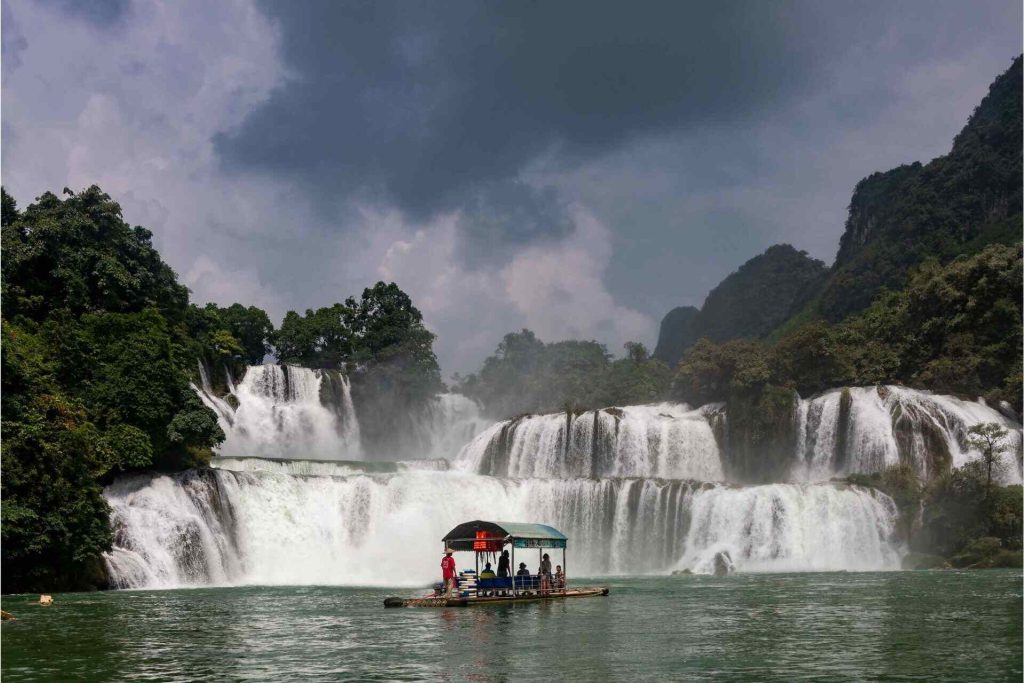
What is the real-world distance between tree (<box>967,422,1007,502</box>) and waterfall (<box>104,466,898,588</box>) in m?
4.02

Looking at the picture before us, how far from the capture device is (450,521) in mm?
40875

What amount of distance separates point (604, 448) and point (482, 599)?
2680 centimetres

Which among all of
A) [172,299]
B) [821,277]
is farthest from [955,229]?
[172,299]

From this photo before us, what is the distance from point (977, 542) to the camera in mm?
38750

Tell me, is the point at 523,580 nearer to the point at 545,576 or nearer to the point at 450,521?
the point at 545,576

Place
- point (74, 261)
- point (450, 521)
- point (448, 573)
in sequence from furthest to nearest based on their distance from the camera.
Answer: point (74, 261) < point (450, 521) < point (448, 573)

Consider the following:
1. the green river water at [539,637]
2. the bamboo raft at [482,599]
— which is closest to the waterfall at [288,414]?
the green river water at [539,637]

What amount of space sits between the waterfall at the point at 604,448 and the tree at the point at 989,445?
13.3 metres

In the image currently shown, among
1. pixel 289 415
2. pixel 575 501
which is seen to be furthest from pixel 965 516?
pixel 289 415

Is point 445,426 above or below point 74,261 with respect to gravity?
below

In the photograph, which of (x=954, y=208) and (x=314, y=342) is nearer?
(x=314, y=342)

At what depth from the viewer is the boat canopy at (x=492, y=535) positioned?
24.7m

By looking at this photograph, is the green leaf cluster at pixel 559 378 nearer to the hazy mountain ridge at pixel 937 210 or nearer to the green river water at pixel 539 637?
the hazy mountain ridge at pixel 937 210

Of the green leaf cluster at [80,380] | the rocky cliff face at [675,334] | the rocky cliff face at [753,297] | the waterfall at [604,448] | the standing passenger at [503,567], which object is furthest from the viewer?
→ the rocky cliff face at [675,334]
